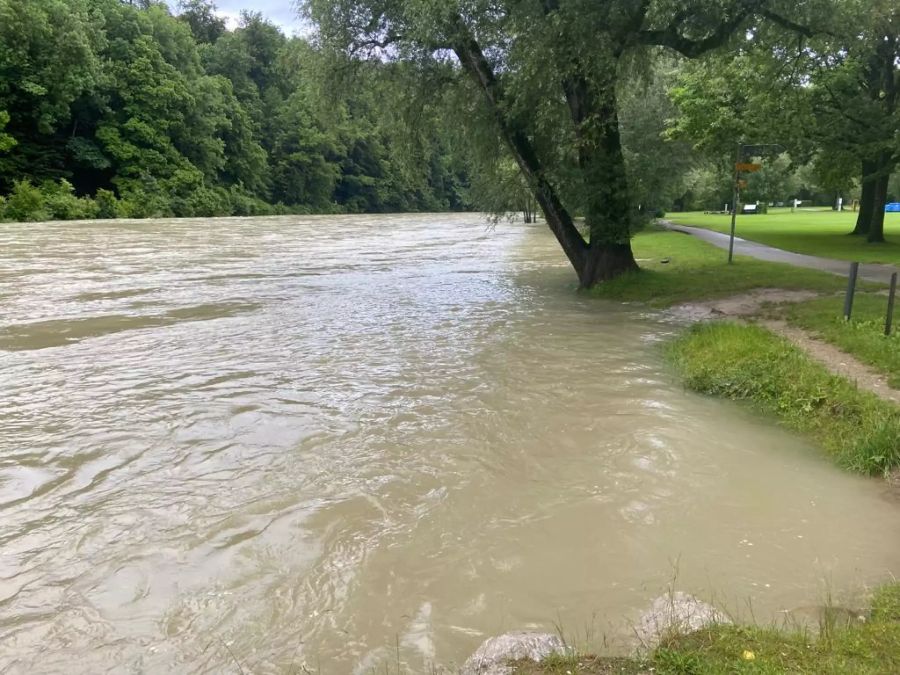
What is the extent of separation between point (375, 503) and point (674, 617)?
251 centimetres

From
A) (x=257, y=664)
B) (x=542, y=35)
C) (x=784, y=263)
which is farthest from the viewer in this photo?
(x=784, y=263)

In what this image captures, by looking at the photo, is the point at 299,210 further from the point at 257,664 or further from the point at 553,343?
the point at 257,664

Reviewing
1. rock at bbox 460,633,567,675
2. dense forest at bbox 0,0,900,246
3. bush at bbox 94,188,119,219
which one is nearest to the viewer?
rock at bbox 460,633,567,675

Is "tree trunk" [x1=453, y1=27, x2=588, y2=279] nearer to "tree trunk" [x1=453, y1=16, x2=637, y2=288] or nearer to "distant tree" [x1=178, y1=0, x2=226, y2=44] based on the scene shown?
"tree trunk" [x1=453, y1=16, x2=637, y2=288]

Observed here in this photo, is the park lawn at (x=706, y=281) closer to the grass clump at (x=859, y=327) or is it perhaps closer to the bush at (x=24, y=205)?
the grass clump at (x=859, y=327)

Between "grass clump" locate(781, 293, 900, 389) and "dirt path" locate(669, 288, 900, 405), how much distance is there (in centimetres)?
12

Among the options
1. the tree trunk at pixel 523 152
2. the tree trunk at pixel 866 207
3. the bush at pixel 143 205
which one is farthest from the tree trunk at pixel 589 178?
the bush at pixel 143 205

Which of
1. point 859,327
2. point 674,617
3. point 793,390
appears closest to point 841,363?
point 793,390

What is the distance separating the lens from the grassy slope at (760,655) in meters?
3.05

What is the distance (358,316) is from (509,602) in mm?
10662

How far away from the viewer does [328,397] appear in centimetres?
827

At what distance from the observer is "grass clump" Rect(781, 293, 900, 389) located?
8.19 metres

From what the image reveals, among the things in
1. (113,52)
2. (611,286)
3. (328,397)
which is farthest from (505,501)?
(113,52)

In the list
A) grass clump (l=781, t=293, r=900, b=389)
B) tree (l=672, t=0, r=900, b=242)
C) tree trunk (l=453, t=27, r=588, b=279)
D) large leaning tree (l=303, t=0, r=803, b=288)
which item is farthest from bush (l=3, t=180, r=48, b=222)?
grass clump (l=781, t=293, r=900, b=389)
